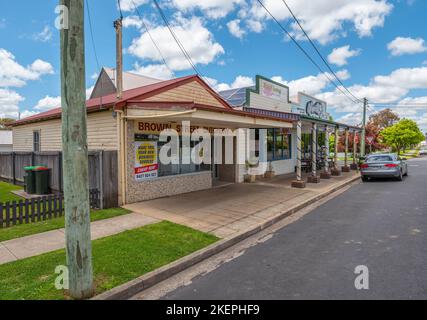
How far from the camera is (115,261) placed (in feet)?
14.8

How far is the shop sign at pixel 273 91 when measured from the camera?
15.9 meters

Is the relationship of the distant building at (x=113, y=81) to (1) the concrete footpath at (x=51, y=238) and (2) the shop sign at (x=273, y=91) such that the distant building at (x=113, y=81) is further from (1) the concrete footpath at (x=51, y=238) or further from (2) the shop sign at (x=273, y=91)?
(1) the concrete footpath at (x=51, y=238)

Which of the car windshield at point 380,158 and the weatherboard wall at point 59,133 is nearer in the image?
the weatherboard wall at point 59,133

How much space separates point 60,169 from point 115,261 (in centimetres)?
→ 692

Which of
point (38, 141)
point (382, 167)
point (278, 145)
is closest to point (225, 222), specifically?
point (278, 145)

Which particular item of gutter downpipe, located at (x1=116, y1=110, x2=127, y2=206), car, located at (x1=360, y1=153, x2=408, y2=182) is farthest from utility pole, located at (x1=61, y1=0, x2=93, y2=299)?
car, located at (x1=360, y1=153, x2=408, y2=182)

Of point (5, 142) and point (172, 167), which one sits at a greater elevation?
point (5, 142)

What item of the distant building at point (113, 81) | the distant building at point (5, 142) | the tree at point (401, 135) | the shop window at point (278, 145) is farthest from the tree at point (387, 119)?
the distant building at point (5, 142)

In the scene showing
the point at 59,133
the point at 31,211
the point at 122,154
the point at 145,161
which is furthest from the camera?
the point at 59,133

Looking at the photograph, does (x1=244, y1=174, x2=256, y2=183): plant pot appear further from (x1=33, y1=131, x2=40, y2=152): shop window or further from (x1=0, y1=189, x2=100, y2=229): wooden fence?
(x1=33, y1=131, x2=40, y2=152): shop window

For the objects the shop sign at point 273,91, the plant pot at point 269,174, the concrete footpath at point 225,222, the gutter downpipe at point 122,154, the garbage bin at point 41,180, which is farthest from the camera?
the shop sign at point 273,91

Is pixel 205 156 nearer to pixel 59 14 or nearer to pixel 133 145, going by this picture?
pixel 133 145

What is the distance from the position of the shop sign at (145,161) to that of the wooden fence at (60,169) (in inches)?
29.9

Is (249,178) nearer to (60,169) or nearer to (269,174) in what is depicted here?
(269,174)
